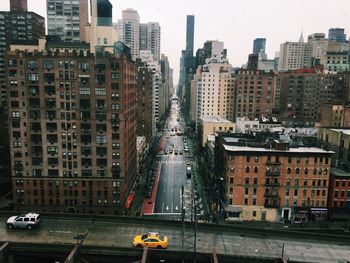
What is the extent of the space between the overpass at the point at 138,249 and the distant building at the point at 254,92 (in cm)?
12405

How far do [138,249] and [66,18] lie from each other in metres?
165

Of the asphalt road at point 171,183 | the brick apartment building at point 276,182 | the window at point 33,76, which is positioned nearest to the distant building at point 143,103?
the asphalt road at point 171,183

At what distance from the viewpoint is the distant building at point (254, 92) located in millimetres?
168375

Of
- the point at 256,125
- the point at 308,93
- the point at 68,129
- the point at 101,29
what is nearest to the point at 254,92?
the point at 256,125

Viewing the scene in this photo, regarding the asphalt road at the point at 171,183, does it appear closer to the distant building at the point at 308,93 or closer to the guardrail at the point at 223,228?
the guardrail at the point at 223,228

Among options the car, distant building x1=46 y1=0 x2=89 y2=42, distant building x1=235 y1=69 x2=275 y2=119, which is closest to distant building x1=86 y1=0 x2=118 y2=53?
the car

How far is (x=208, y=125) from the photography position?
488ft

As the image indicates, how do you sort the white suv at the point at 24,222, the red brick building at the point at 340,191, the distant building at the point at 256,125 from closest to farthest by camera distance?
the white suv at the point at 24,222, the red brick building at the point at 340,191, the distant building at the point at 256,125

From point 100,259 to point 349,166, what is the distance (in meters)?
73.4

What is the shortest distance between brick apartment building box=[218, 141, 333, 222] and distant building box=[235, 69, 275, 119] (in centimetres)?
9026

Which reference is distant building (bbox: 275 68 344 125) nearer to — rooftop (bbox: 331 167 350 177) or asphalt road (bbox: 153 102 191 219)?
asphalt road (bbox: 153 102 191 219)

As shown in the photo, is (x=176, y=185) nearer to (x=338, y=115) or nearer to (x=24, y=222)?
(x=24, y=222)

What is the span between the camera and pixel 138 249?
43.8 metres

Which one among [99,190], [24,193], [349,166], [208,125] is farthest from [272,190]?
[208,125]
